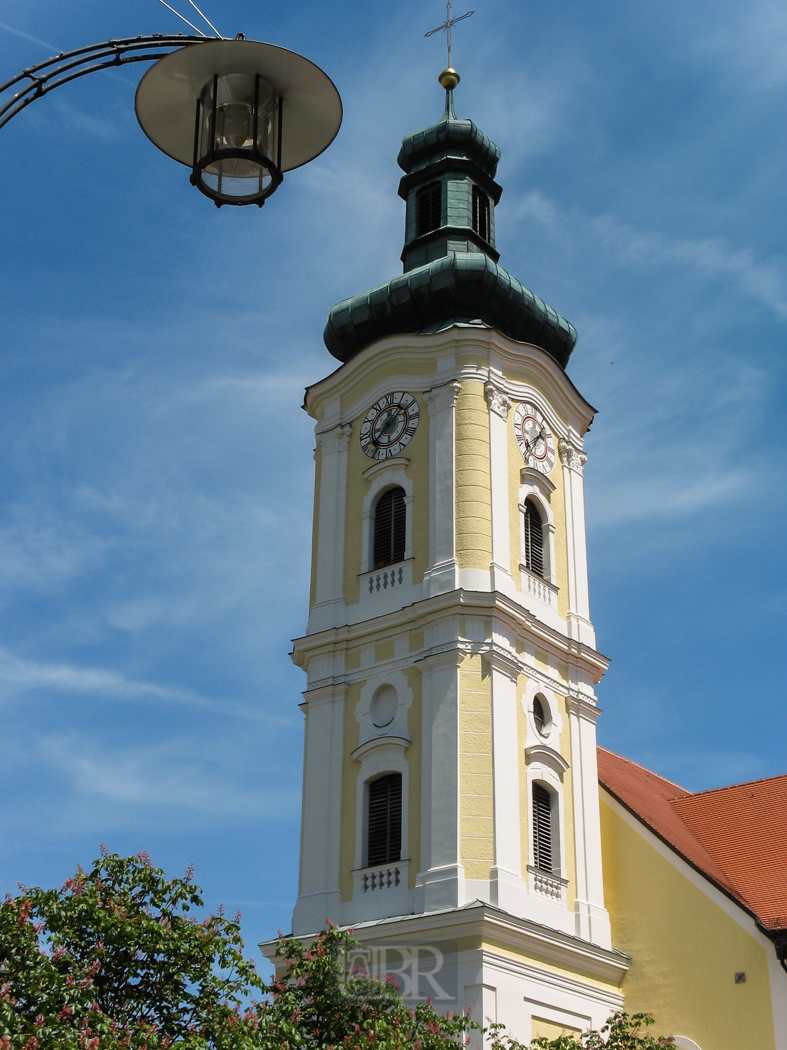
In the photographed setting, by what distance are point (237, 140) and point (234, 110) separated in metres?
0.15

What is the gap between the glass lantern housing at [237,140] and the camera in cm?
677

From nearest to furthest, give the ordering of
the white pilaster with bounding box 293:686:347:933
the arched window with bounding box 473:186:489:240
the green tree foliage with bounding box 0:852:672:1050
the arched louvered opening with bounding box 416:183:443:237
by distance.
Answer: the green tree foliage with bounding box 0:852:672:1050 < the white pilaster with bounding box 293:686:347:933 < the arched louvered opening with bounding box 416:183:443:237 < the arched window with bounding box 473:186:489:240

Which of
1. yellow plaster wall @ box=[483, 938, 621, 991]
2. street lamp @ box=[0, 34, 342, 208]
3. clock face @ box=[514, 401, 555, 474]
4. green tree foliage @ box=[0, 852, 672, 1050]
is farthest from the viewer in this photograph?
clock face @ box=[514, 401, 555, 474]

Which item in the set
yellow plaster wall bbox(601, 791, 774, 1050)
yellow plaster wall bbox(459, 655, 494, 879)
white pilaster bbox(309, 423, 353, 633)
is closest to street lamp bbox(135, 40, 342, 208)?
yellow plaster wall bbox(459, 655, 494, 879)

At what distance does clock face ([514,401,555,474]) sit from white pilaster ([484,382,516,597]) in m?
0.41

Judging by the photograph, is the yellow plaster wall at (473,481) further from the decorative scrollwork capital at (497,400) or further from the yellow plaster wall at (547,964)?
the yellow plaster wall at (547,964)

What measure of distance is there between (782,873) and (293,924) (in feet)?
24.2

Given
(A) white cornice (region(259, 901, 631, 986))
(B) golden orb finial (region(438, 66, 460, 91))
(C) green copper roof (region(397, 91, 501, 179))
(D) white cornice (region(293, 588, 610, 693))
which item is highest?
(B) golden orb finial (region(438, 66, 460, 91))

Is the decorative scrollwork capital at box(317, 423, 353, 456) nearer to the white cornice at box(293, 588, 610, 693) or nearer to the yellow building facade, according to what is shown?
the yellow building facade

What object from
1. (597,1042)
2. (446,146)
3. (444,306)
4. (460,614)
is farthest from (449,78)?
(597,1042)

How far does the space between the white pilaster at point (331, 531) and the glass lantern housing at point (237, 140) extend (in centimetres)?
1550

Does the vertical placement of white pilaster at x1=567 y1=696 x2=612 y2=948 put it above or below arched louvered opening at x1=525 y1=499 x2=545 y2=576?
below

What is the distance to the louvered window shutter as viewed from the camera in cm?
2028

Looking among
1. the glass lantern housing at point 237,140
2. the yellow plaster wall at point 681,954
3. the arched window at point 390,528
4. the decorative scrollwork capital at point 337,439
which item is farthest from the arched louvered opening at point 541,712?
the glass lantern housing at point 237,140
